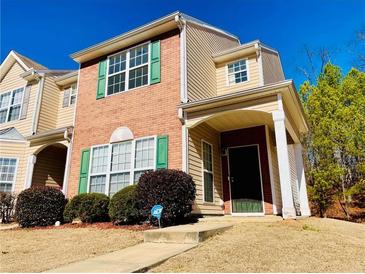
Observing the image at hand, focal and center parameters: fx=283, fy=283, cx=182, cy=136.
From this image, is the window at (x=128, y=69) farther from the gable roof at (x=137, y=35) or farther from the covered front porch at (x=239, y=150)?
the covered front porch at (x=239, y=150)

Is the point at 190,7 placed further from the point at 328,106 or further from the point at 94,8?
the point at 328,106

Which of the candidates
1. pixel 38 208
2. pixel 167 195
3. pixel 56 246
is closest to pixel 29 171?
pixel 38 208

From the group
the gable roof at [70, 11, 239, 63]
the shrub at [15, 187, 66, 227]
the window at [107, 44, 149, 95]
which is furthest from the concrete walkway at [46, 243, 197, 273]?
the gable roof at [70, 11, 239, 63]

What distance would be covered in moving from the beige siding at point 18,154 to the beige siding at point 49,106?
3.74 ft

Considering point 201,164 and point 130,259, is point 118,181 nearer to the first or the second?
point 201,164

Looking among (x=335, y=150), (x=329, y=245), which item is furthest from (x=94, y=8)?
(x=335, y=150)

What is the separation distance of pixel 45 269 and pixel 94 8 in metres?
11.1

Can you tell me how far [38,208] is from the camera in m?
8.82

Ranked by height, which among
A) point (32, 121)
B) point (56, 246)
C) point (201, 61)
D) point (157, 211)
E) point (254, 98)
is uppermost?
point (201, 61)

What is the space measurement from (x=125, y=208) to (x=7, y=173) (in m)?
7.89

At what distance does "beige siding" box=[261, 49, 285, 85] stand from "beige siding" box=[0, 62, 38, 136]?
10.9 meters

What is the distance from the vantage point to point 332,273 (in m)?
3.31

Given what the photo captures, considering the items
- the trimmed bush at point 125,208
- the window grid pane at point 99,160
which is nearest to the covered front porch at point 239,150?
the trimmed bush at point 125,208

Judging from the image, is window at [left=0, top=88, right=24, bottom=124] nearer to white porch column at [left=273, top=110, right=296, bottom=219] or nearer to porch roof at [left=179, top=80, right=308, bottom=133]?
porch roof at [left=179, top=80, right=308, bottom=133]
